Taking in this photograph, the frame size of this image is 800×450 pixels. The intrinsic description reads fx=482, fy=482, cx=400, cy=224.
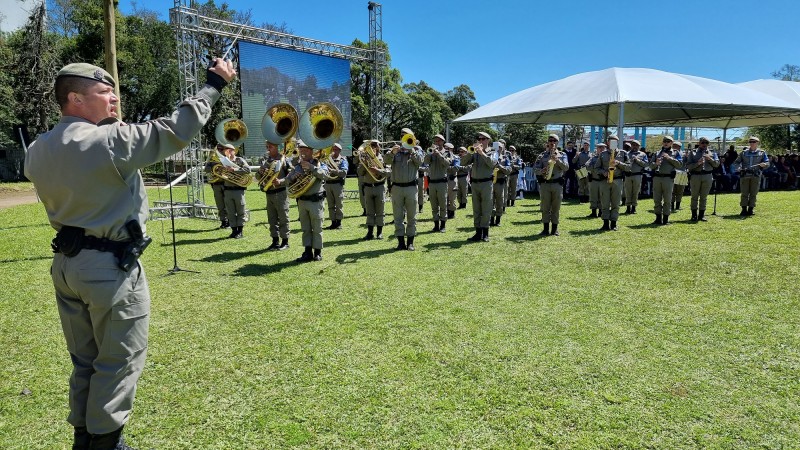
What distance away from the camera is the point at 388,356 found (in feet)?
14.4

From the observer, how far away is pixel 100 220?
246cm

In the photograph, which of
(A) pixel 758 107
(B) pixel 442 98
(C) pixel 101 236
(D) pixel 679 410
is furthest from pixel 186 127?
(B) pixel 442 98

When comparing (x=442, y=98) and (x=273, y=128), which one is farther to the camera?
(x=442, y=98)

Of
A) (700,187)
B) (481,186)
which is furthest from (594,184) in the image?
(481,186)

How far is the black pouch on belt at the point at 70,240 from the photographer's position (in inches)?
97.4

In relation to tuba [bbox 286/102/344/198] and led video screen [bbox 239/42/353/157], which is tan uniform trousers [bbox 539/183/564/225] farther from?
led video screen [bbox 239/42/353/157]

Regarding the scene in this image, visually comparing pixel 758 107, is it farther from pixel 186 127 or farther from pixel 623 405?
pixel 186 127

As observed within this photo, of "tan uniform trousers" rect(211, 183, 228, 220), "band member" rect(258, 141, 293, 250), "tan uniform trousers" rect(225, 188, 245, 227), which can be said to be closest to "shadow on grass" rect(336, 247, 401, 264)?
"band member" rect(258, 141, 293, 250)

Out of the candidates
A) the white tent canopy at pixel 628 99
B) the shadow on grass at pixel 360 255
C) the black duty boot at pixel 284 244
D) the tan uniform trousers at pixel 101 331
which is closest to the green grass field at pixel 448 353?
the shadow on grass at pixel 360 255

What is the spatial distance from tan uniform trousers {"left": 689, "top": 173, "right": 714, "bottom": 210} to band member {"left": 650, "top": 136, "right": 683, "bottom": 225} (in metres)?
0.70

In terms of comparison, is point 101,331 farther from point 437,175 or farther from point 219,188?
point 219,188

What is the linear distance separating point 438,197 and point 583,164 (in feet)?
25.9

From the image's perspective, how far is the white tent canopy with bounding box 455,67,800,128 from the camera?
1727 centimetres

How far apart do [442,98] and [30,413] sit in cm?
5320
